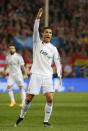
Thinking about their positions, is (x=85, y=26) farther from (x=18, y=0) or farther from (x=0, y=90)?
(x=0, y=90)

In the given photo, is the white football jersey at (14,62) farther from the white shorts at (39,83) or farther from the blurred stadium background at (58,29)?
the white shorts at (39,83)

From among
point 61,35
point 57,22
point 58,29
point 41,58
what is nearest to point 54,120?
point 41,58

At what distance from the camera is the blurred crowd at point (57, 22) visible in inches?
1177

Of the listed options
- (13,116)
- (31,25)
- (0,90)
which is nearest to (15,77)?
(13,116)

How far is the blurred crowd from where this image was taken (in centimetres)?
2990

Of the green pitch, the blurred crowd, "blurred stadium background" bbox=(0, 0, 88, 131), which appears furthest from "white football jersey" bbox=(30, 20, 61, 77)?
the blurred crowd

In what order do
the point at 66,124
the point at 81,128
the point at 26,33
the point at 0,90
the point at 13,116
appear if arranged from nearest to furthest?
the point at 81,128 → the point at 66,124 → the point at 13,116 → the point at 0,90 → the point at 26,33

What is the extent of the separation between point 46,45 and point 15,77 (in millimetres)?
8285

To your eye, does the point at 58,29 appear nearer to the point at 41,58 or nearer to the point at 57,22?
the point at 57,22

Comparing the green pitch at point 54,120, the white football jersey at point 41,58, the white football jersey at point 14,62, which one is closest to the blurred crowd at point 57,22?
the white football jersey at point 14,62

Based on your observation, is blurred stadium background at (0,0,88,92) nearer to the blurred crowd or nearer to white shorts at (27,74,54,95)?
the blurred crowd

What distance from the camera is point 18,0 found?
33.1 m

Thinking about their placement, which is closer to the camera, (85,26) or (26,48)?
(26,48)

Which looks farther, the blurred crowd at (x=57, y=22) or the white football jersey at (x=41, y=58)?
the blurred crowd at (x=57, y=22)
